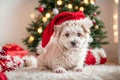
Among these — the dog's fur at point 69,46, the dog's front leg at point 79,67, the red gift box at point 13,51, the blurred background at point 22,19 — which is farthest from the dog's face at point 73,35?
the blurred background at point 22,19

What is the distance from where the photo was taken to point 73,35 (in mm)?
1866

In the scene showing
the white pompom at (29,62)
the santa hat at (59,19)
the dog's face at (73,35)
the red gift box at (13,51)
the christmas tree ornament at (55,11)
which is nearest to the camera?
the dog's face at (73,35)

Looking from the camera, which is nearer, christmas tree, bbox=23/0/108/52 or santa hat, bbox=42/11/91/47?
santa hat, bbox=42/11/91/47

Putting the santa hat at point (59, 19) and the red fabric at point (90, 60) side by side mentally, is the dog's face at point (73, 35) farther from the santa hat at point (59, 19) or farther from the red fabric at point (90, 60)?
the red fabric at point (90, 60)

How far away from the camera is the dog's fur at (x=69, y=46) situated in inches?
73.4

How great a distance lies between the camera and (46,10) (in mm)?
3492

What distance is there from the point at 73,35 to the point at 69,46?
82 mm

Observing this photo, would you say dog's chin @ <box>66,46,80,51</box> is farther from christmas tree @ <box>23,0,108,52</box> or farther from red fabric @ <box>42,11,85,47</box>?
christmas tree @ <box>23,0,108,52</box>

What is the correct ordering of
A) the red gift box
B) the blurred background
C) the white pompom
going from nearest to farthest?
the white pompom
the red gift box
the blurred background

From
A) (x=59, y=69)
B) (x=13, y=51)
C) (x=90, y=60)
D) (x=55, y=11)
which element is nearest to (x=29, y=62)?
(x=13, y=51)

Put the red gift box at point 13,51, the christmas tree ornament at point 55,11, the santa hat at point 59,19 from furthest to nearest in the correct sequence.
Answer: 1. the christmas tree ornament at point 55,11
2. the red gift box at point 13,51
3. the santa hat at point 59,19

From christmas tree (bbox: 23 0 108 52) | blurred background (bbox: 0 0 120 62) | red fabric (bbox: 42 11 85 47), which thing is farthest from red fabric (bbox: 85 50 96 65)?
blurred background (bbox: 0 0 120 62)

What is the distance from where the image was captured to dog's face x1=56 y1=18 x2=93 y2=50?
1.84 meters

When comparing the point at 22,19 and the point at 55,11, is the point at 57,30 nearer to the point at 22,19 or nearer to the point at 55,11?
the point at 55,11
